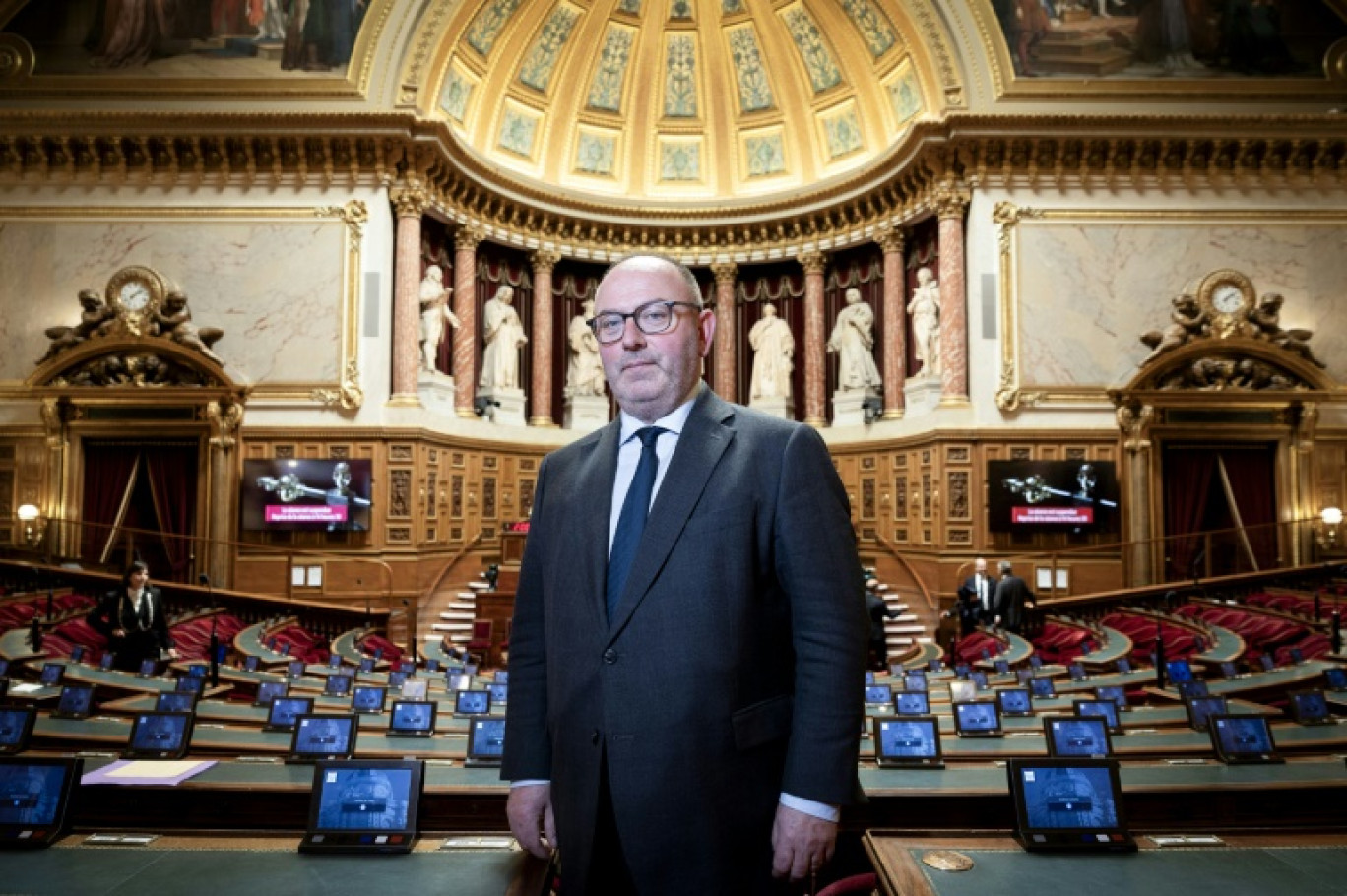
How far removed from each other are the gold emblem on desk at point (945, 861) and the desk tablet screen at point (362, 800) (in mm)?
1349

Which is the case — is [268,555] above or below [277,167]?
below

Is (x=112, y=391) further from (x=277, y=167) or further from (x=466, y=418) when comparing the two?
(x=466, y=418)

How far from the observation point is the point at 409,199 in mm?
16688

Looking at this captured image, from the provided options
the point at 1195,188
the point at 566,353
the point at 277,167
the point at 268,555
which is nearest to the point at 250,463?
the point at 268,555

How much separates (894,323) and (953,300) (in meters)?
1.99

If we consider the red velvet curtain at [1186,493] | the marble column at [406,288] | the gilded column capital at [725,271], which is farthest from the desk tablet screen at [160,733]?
the gilded column capital at [725,271]

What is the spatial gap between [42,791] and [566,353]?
61.3 feet

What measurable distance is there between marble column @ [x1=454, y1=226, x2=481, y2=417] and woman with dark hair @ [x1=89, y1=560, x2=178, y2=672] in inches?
390

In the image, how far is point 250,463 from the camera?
1587 cm

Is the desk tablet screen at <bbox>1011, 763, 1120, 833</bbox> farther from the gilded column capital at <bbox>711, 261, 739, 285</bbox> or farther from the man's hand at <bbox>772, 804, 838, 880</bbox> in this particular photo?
the gilded column capital at <bbox>711, 261, 739, 285</bbox>

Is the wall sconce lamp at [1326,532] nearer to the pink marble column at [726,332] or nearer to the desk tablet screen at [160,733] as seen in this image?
the pink marble column at [726,332]

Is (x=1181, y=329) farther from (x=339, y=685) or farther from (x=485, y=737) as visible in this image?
(x=485, y=737)

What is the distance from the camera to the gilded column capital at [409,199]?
16.6 meters

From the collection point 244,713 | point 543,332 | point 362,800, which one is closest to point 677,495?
point 362,800
